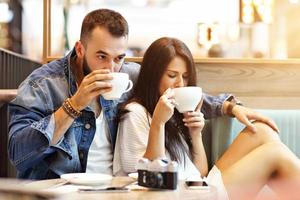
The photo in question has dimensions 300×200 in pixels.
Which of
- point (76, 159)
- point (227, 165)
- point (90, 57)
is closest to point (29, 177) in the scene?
point (76, 159)

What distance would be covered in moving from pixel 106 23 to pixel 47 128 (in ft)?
1.73

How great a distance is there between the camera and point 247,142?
7.44ft

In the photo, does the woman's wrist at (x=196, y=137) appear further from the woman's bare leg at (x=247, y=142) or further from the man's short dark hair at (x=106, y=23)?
the man's short dark hair at (x=106, y=23)

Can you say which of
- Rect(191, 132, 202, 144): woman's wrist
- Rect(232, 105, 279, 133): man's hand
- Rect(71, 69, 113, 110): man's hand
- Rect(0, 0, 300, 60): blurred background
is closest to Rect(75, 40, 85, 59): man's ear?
Rect(71, 69, 113, 110): man's hand

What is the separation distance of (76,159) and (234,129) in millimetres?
909

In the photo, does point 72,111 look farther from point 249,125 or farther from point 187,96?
point 249,125

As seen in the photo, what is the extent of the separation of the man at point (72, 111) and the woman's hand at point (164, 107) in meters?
0.23

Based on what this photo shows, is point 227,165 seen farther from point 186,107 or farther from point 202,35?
point 202,35

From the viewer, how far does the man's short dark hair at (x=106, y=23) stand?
6.63 feet

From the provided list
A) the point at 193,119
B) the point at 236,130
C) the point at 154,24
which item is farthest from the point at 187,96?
the point at 154,24

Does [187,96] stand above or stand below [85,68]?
below

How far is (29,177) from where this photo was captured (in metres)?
1.98

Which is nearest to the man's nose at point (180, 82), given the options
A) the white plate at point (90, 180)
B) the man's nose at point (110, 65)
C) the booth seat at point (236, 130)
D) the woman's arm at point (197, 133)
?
the woman's arm at point (197, 133)

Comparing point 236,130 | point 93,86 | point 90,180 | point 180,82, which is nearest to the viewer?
point 90,180
